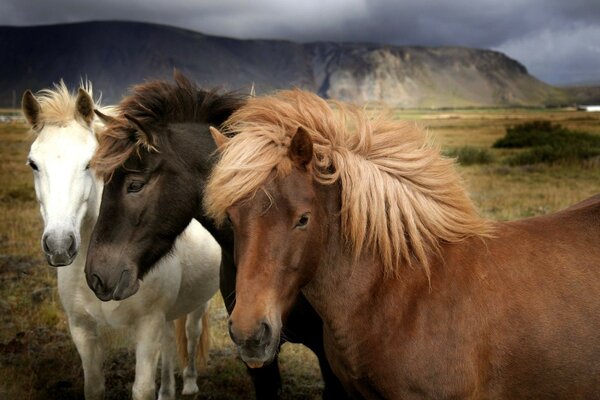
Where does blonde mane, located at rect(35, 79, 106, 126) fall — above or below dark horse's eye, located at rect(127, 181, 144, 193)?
above

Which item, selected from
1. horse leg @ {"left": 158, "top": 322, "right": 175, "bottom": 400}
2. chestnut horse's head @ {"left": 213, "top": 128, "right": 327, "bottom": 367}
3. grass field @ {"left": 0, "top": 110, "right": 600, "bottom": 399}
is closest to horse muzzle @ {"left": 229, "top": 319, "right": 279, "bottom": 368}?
chestnut horse's head @ {"left": 213, "top": 128, "right": 327, "bottom": 367}

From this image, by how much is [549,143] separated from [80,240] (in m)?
29.1

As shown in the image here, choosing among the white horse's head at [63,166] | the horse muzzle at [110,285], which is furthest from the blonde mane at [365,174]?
the white horse's head at [63,166]

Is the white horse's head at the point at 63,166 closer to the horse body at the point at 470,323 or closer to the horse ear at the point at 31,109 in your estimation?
the horse ear at the point at 31,109

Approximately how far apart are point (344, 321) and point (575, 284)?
4.12 ft

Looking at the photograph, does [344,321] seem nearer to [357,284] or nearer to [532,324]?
[357,284]

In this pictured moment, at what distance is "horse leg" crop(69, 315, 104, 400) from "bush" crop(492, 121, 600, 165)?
908 inches

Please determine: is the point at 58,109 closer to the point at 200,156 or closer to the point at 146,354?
the point at 200,156

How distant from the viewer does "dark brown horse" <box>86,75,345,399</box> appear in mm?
3303

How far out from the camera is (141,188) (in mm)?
3395

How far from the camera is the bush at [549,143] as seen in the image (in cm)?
2380

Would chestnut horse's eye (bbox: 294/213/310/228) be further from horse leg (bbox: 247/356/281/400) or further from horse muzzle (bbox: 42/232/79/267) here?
horse leg (bbox: 247/356/281/400)

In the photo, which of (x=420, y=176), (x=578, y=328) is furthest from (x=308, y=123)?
(x=578, y=328)

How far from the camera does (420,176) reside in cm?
298
